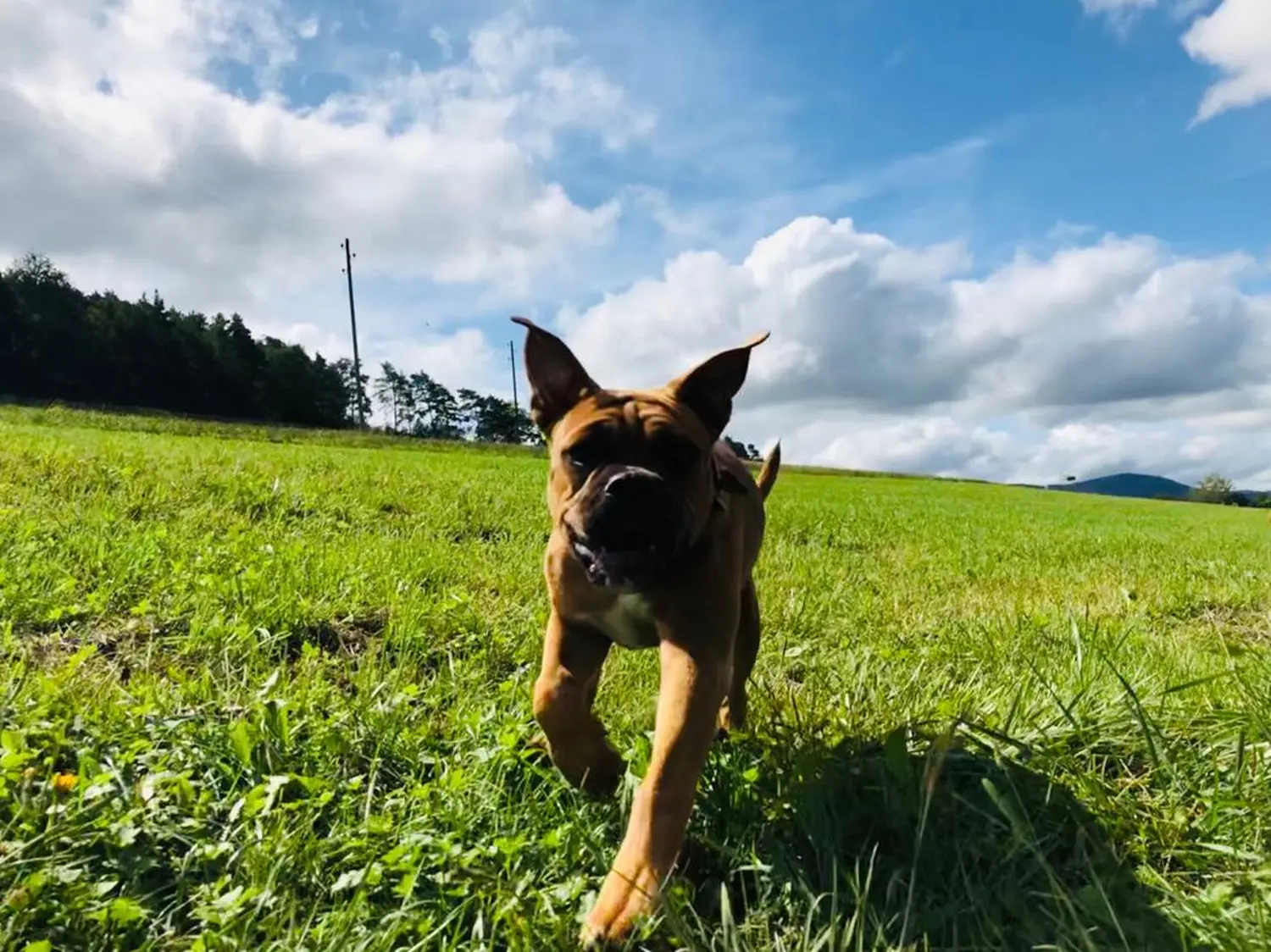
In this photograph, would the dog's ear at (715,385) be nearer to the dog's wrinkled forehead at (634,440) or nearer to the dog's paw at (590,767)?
the dog's wrinkled forehead at (634,440)

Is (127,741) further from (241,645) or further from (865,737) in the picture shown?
(865,737)

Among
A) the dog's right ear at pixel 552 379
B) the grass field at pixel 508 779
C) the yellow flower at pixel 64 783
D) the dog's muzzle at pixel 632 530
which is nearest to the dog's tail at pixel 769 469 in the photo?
the grass field at pixel 508 779

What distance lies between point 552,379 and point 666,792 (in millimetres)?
→ 1779

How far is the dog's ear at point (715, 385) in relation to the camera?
11.0ft

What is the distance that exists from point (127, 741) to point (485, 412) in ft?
344

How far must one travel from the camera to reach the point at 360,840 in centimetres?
237

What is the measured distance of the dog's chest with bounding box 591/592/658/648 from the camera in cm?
290

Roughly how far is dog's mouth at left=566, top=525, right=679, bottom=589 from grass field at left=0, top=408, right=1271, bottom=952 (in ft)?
2.17

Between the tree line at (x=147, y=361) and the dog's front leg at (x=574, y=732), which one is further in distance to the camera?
the tree line at (x=147, y=361)

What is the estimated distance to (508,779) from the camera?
9.33 ft

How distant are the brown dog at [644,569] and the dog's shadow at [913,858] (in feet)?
0.92

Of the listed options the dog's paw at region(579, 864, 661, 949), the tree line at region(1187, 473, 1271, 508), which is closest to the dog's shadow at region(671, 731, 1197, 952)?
the dog's paw at region(579, 864, 661, 949)

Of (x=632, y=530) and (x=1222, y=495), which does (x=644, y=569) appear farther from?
(x=1222, y=495)

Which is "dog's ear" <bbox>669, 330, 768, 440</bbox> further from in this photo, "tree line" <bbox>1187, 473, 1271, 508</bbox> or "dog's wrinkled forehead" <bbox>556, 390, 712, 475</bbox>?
"tree line" <bbox>1187, 473, 1271, 508</bbox>
